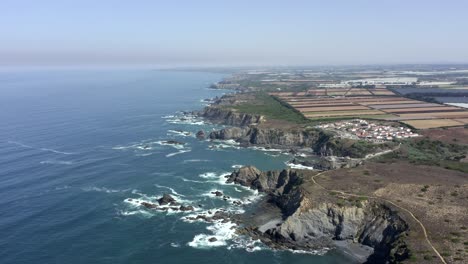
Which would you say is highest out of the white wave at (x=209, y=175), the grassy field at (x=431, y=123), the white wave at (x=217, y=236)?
the grassy field at (x=431, y=123)

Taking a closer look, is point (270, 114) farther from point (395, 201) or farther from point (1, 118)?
point (1, 118)

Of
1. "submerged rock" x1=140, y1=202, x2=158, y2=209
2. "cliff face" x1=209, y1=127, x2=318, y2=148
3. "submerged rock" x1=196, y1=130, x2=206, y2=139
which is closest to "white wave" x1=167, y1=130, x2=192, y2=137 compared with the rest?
"submerged rock" x1=196, y1=130, x2=206, y2=139

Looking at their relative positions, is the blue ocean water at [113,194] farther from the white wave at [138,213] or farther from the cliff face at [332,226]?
the cliff face at [332,226]

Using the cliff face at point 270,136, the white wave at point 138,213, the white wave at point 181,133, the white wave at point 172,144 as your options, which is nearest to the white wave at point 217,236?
the white wave at point 138,213

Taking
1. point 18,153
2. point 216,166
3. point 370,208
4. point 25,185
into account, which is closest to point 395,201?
point 370,208

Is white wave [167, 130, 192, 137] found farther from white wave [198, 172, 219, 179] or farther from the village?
the village

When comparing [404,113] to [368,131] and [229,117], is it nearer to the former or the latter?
[368,131]
